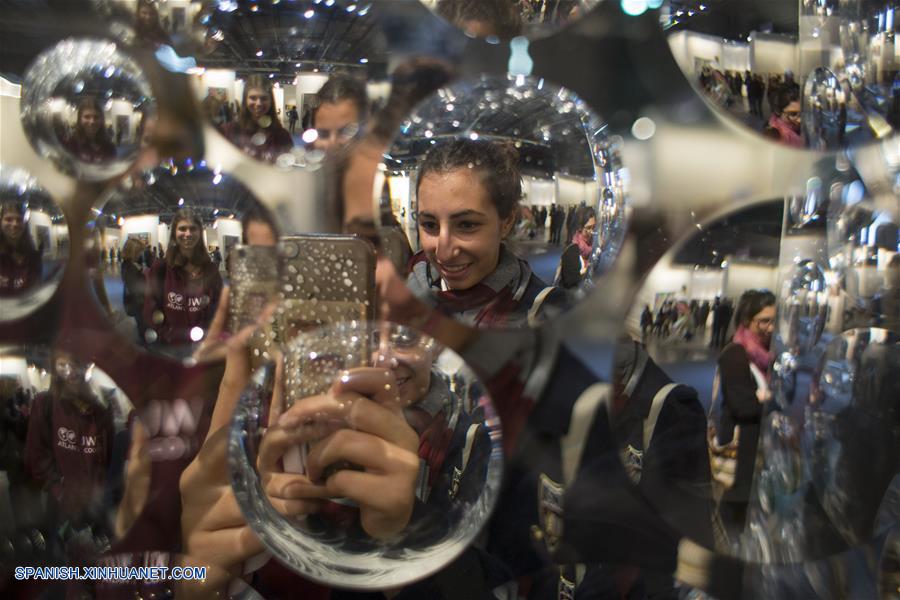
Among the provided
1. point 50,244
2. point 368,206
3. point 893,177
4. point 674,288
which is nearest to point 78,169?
point 50,244

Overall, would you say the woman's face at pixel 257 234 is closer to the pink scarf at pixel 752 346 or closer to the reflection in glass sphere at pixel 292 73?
the reflection in glass sphere at pixel 292 73

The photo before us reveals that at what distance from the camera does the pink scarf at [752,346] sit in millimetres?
377

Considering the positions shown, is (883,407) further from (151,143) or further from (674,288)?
(151,143)

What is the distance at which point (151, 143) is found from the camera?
1.23 feet

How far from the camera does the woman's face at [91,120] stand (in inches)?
14.8

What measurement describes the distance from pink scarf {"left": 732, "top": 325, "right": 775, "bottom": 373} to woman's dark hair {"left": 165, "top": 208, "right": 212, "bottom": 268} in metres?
0.26

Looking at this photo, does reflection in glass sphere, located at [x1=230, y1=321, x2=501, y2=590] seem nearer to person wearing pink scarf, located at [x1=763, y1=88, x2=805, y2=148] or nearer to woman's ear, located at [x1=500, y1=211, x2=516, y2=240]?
woman's ear, located at [x1=500, y1=211, x2=516, y2=240]

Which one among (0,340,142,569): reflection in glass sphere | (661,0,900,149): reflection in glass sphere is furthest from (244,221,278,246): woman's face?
(661,0,900,149): reflection in glass sphere

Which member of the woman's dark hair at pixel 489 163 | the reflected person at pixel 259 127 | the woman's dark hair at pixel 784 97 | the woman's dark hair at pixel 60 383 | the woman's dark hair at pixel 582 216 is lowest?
the woman's dark hair at pixel 60 383

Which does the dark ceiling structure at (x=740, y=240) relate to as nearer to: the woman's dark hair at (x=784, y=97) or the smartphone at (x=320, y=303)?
the woman's dark hair at (x=784, y=97)

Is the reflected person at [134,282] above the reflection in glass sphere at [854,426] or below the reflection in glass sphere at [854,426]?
above

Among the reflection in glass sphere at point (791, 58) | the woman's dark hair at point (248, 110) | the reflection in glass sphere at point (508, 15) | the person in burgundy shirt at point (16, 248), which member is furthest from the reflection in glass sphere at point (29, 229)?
the reflection in glass sphere at point (791, 58)

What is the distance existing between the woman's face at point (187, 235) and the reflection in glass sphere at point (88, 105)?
43mm

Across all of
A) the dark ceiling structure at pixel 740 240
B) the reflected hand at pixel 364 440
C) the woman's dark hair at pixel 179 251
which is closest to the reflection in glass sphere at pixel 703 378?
the dark ceiling structure at pixel 740 240
